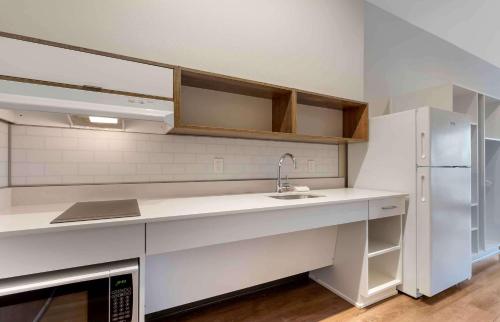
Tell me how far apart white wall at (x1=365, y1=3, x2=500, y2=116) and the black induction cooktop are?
2.57 m

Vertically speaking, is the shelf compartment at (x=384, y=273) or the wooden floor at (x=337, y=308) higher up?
the shelf compartment at (x=384, y=273)

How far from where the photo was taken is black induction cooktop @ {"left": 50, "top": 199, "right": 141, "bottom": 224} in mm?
1011

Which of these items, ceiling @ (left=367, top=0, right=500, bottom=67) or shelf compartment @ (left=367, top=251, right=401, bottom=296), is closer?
shelf compartment @ (left=367, top=251, right=401, bottom=296)

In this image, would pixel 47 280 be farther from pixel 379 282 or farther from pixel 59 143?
pixel 379 282

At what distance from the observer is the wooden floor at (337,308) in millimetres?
1697

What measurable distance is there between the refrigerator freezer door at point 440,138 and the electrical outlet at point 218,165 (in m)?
1.51

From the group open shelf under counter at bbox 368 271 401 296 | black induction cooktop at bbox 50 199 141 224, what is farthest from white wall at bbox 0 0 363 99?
open shelf under counter at bbox 368 271 401 296

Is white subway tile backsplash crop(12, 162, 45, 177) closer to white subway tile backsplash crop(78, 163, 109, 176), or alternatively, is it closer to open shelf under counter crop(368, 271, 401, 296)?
white subway tile backsplash crop(78, 163, 109, 176)

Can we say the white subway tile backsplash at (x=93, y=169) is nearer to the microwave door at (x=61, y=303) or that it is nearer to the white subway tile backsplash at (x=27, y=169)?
the white subway tile backsplash at (x=27, y=169)

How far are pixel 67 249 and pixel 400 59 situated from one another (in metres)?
3.67

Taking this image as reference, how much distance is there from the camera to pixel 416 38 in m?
3.16

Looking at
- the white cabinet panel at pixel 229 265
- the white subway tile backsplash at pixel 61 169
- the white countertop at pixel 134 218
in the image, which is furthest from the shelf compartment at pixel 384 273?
the white subway tile backsplash at pixel 61 169

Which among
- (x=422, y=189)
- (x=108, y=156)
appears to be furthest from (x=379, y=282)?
(x=108, y=156)

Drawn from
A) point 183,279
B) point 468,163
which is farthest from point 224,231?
point 468,163
